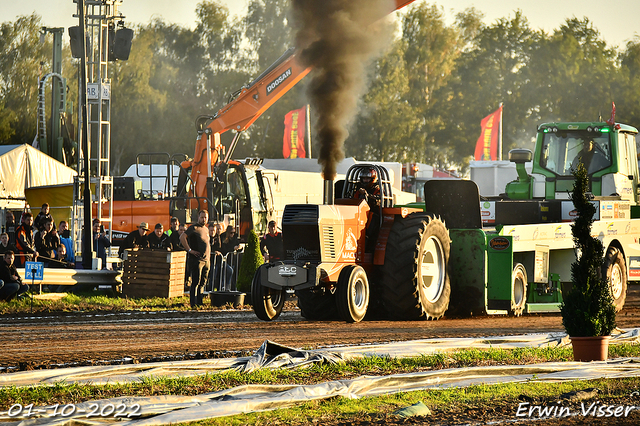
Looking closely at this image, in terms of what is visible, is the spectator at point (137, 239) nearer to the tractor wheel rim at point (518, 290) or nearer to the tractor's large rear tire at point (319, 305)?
the tractor's large rear tire at point (319, 305)

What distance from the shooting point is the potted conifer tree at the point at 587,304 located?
28.3 ft

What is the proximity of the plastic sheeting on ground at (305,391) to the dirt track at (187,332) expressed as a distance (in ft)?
7.28

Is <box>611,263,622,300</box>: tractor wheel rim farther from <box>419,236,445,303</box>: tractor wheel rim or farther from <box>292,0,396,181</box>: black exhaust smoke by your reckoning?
<box>292,0,396,181</box>: black exhaust smoke

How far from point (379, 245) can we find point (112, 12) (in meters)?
9.57

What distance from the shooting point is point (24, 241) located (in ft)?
54.9

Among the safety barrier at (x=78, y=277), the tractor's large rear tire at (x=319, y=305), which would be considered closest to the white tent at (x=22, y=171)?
the safety barrier at (x=78, y=277)

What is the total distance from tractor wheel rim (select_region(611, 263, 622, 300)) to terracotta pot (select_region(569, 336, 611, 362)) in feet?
25.1

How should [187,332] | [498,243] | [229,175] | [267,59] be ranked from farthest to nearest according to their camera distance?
[267,59] → [229,175] → [498,243] → [187,332]

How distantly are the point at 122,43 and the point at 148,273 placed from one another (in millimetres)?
5272

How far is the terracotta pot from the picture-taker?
8.62 metres

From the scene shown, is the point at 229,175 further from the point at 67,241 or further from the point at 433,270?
the point at 433,270

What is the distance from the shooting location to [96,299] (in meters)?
16.3

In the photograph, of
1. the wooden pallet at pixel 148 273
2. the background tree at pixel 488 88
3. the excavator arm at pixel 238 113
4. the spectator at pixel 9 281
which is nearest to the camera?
the spectator at pixel 9 281

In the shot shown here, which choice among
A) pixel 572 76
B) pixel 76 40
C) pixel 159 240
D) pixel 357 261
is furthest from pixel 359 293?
pixel 572 76
